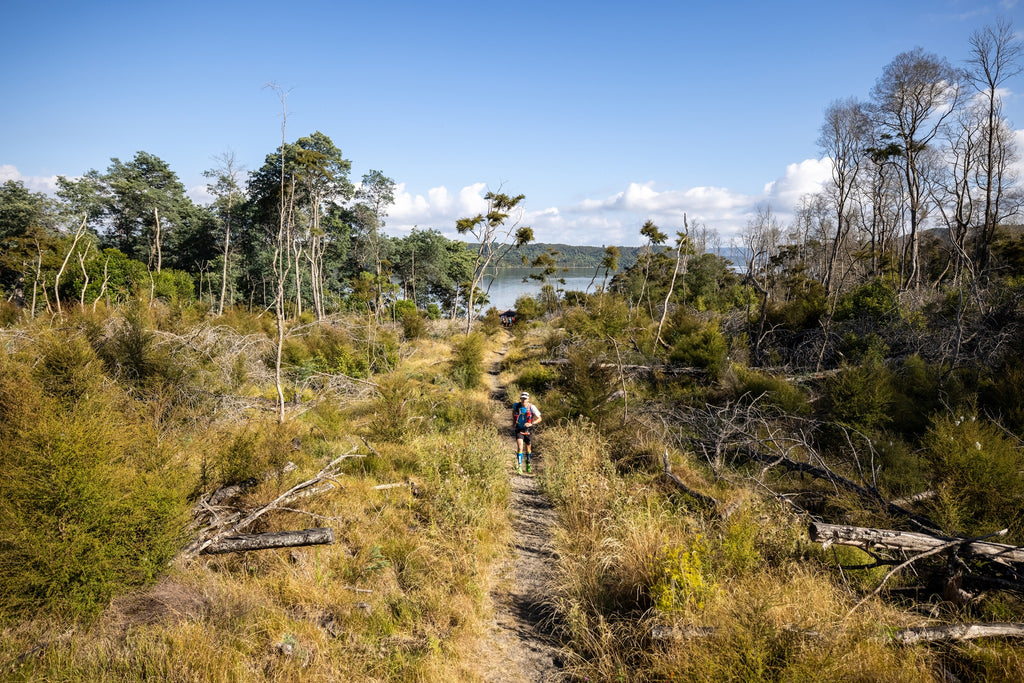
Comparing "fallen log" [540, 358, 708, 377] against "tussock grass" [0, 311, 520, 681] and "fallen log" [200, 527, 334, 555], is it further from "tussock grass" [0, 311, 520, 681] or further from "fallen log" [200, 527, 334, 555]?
→ "fallen log" [200, 527, 334, 555]

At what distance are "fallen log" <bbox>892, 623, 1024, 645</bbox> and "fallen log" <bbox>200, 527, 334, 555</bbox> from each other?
14.1 feet

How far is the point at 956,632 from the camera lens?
9.11 ft

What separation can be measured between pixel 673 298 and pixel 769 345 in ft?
43.1

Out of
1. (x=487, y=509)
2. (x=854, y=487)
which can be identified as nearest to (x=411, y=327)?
(x=487, y=509)

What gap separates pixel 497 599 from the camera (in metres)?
4.04

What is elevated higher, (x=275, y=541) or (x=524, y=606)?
(x=275, y=541)

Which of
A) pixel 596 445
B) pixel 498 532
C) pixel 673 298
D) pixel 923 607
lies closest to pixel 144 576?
pixel 498 532

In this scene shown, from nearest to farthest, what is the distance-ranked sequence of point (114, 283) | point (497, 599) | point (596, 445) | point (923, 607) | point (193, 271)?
1. point (923, 607)
2. point (497, 599)
3. point (596, 445)
4. point (114, 283)
5. point (193, 271)

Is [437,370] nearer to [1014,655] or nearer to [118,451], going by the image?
[118,451]

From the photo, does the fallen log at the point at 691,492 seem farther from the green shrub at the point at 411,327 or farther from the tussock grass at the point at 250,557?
the green shrub at the point at 411,327

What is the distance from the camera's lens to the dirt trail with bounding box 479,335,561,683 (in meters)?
3.23

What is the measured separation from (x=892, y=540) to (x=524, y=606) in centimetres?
313

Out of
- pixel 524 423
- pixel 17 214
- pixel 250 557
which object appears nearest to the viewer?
pixel 250 557

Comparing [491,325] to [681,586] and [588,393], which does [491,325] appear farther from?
[681,586]
